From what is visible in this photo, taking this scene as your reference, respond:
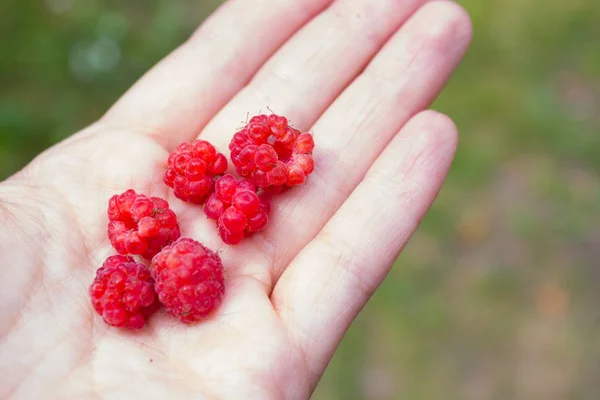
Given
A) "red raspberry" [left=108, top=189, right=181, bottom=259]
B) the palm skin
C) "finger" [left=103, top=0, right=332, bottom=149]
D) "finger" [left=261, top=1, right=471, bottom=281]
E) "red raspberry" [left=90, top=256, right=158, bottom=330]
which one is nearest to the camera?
the palm skin

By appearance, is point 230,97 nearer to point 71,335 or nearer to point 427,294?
point 71,335

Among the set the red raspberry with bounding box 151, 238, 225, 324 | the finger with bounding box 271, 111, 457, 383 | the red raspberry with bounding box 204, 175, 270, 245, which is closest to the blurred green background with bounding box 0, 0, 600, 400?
the finger with bounding box 271, 111, 457, 383

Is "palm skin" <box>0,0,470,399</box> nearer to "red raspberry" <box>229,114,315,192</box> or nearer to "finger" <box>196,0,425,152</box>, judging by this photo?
"finger" <box>196,0,425,152</box>

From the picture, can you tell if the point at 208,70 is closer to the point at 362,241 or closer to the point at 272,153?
the point at 272,153

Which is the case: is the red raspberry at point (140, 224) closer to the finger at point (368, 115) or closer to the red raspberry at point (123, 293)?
the red raspberry at point (123, 293)

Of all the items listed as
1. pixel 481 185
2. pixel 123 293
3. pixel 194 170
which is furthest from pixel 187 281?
pixel 481 185

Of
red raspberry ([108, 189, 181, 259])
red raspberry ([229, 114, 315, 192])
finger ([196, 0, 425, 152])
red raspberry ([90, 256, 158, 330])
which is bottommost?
red raspberry ([90, 256, 158, 330])
